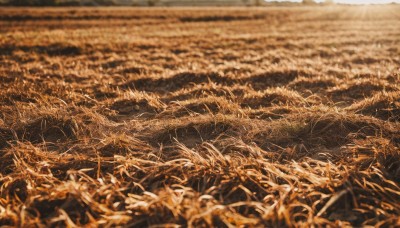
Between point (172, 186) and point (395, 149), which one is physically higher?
point (395, 149)

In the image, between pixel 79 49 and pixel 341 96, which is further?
pixel 79 49

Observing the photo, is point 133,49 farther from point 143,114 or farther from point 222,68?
point 143,114

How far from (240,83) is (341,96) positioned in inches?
72.4

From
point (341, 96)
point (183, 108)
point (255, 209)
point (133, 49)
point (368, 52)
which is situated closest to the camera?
point (255, 209)

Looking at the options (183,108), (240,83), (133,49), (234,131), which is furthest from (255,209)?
(133,49)

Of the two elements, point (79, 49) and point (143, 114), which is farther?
point (79, 49)

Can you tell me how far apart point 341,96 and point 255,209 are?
3.59 meters

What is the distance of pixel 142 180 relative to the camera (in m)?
2.29

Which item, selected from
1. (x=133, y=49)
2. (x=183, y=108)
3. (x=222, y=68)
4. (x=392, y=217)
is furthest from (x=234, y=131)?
(x=133, y=49)

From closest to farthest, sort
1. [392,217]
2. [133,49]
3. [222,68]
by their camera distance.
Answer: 1. [392,217]
2. [222,68]
3. [133,49]

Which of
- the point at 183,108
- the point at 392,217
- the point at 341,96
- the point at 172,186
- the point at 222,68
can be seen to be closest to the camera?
the point at 392,217

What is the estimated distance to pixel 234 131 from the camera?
332 centimetres

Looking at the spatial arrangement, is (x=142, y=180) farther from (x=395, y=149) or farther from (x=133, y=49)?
(x=133, y=49)

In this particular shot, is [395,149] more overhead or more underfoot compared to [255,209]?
more overhead
